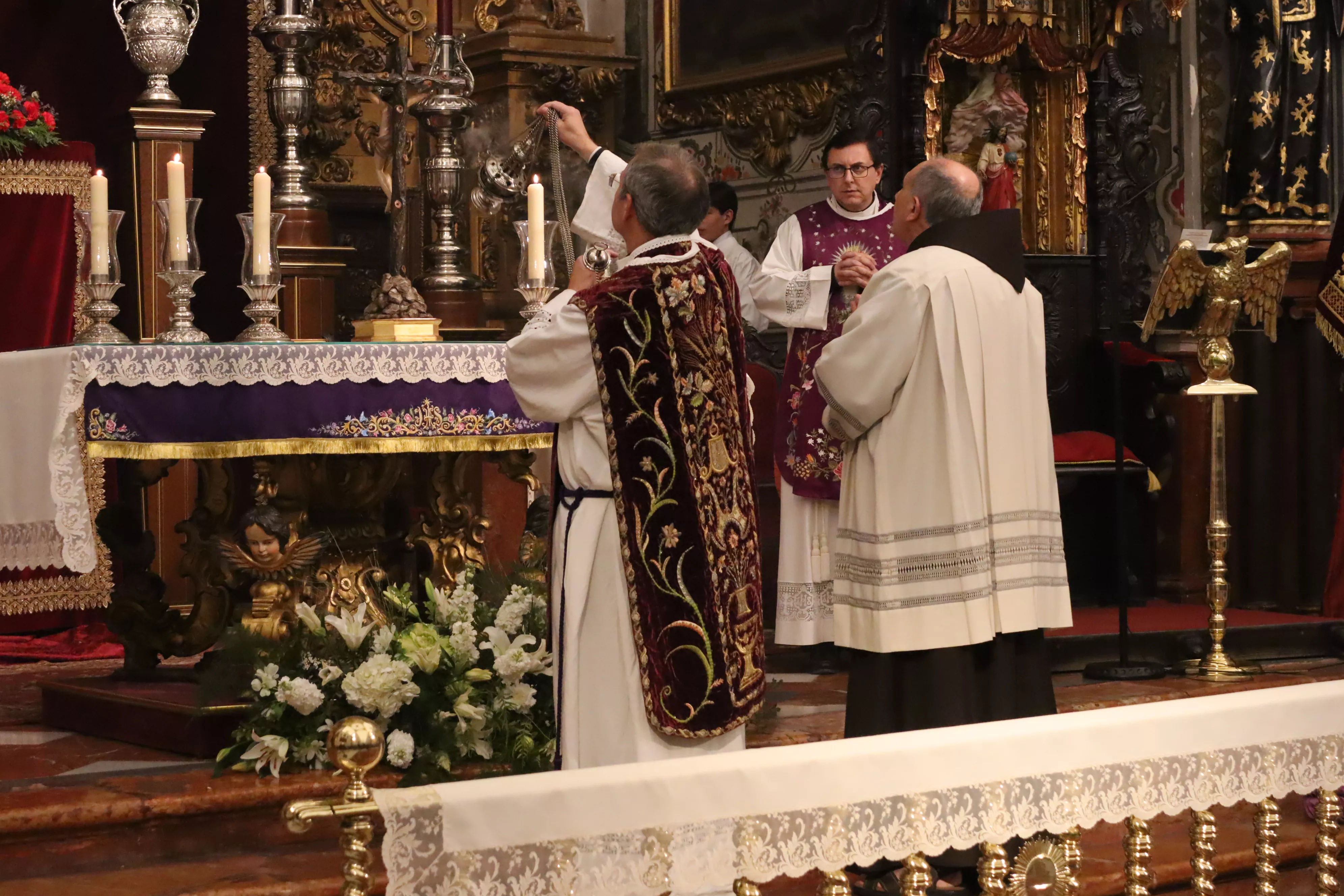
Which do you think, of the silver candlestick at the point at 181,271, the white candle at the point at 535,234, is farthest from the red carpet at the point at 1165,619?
the silver candlestick at the point at 181,271

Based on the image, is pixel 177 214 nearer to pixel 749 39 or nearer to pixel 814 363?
pixel 814 363

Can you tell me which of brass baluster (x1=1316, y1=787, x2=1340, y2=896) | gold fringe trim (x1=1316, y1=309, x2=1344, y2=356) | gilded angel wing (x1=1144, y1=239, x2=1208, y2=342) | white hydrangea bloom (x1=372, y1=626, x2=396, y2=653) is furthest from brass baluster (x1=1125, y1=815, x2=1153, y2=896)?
gold fringe trim (x1=1316, y1=309, x2=1344, y2=356)

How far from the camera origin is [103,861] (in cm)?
436

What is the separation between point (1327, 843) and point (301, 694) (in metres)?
2.60

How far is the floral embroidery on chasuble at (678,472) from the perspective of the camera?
3.99 meters

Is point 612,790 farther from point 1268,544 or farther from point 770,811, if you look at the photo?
point 1268,544

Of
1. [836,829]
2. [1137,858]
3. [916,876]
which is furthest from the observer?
[1137,858]

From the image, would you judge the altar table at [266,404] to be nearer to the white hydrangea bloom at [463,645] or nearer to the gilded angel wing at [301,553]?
the gilded angel wing at [301,553]

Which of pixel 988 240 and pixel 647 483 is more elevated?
pixel 988 240

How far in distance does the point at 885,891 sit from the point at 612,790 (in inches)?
83.1

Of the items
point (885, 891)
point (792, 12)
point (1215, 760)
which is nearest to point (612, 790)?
point (1215, 760)

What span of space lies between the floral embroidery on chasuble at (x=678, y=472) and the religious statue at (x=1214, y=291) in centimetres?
287

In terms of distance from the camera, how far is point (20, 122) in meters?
6.98

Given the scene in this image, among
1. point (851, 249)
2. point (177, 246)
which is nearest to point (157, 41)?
point (177, 246)
